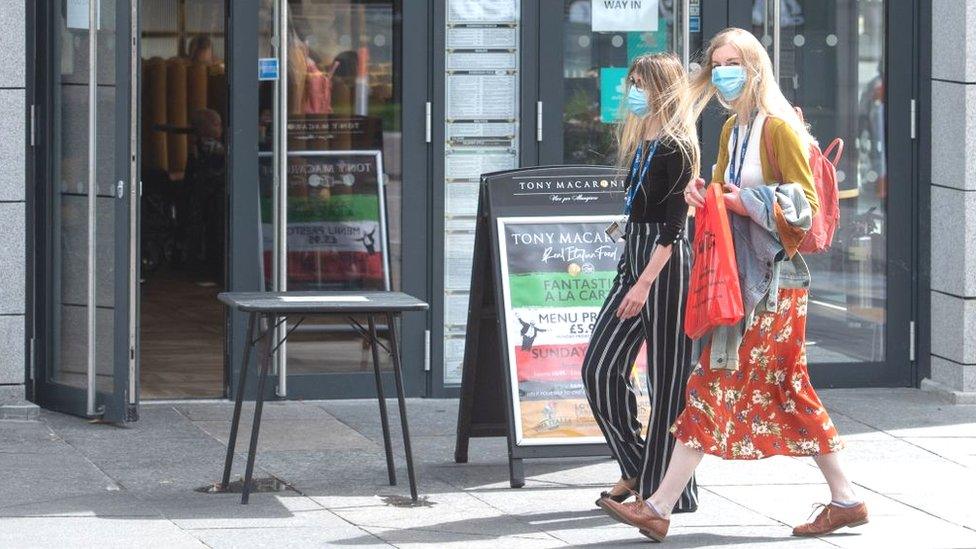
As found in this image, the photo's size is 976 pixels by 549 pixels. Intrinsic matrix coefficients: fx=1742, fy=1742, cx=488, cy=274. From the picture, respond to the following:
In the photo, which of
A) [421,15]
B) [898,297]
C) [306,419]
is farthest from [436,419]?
[898,297]

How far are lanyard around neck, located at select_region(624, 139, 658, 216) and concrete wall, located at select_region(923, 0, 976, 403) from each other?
3.37 metres

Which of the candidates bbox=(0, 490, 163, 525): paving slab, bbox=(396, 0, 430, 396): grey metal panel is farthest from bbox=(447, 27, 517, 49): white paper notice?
bbox=(0, 490, 163, 525): paving slab

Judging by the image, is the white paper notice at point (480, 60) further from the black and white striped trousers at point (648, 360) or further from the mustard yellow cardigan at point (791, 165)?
the mustard yellow cardigan at point (791, 165)

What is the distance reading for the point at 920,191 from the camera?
9992 millimetres

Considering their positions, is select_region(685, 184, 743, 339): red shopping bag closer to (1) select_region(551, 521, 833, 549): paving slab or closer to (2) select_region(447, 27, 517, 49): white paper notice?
(1) select_region(551, 521, 833, 549): paving slab

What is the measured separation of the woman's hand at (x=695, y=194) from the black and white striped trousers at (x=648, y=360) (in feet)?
0.83

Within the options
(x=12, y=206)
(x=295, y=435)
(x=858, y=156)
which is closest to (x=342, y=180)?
(x=295, y=435)

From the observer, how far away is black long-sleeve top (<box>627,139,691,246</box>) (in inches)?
265

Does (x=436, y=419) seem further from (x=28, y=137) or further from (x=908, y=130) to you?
(x=908, y=130)

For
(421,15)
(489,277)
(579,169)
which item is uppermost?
(421,15)

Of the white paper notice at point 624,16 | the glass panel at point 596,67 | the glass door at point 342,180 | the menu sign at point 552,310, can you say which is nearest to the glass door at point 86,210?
the glass door at point 342,180

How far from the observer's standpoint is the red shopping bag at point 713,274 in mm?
6354

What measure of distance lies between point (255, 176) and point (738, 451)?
12.5ft

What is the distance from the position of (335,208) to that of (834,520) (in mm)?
3931
